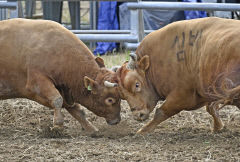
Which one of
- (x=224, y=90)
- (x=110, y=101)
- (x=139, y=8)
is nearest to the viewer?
(x=224, y=90)

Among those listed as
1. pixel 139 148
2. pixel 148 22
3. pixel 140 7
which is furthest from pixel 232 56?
pixel 148 22

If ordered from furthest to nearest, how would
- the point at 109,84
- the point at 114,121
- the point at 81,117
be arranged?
the point at 81,117 < the point at 114,121 < the point at 109,84

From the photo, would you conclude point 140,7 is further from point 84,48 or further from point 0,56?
point 0,56

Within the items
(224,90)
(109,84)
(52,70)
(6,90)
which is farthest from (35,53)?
(224,90)

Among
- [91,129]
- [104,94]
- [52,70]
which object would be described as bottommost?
[91,129]

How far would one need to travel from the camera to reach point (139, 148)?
549 cm

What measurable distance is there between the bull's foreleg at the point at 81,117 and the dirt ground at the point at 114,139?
11 cm

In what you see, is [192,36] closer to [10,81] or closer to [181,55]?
[181,55]

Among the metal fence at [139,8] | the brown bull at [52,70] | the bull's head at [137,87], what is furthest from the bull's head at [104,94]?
the metal fence at [139,8]

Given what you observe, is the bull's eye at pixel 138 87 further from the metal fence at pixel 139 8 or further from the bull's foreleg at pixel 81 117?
the metal fence at pixel 139 8

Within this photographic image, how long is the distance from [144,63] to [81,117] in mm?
1236

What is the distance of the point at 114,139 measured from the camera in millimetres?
6242

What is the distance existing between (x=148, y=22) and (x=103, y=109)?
750 centimetres

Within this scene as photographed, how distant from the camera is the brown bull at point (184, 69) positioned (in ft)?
18.2
